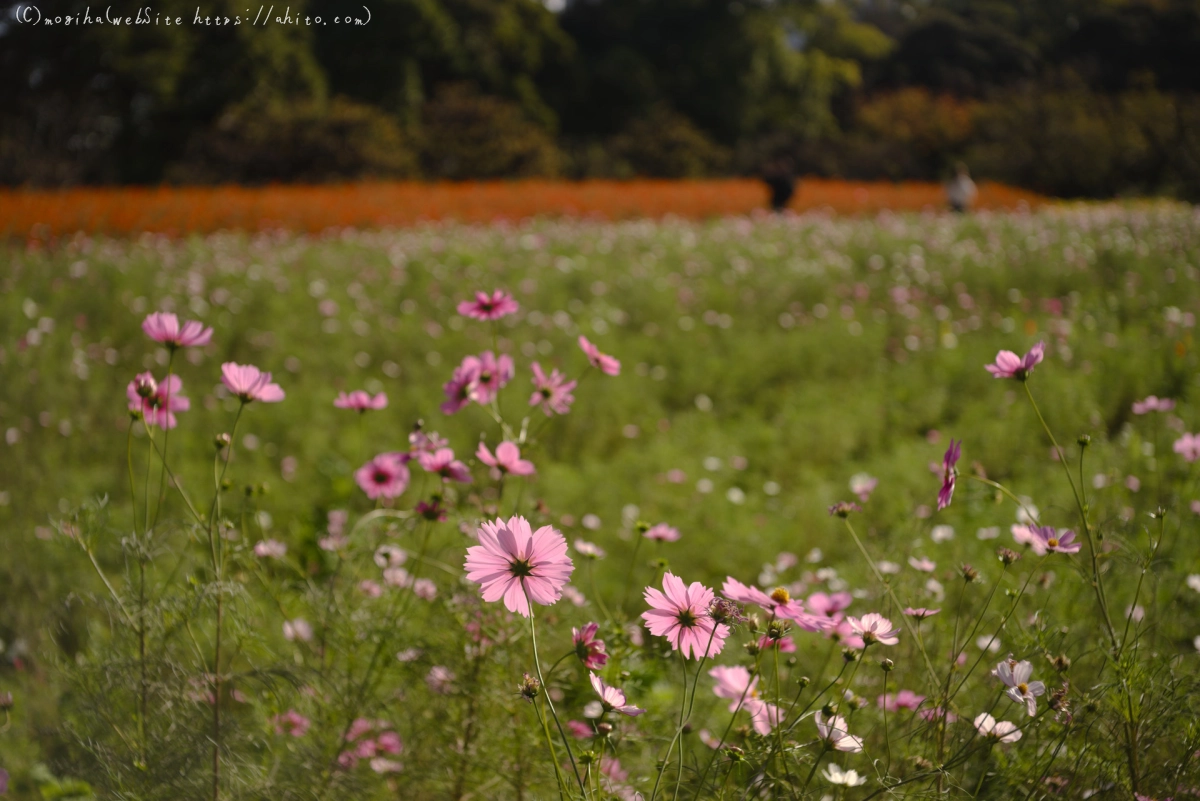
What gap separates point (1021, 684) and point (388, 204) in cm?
1072

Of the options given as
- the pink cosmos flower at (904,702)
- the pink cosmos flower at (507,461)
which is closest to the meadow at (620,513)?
the pink cosmos flower at (904,702)

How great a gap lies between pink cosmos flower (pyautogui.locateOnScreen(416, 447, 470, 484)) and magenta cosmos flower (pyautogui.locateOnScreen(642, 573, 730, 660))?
44cm

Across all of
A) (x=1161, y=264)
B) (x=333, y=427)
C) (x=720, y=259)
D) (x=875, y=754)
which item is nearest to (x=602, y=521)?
(x=333, y=427)

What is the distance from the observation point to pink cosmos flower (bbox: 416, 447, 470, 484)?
1099 millimetres

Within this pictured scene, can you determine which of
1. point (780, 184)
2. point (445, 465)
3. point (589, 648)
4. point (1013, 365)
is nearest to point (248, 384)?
point (445, 465)

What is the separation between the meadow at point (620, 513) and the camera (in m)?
0.96

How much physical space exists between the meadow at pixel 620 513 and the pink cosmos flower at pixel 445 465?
11 mm

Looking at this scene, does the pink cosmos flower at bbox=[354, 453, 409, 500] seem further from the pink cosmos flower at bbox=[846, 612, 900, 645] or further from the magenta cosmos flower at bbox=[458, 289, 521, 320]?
the pink cosmos flower at bbox=[846, 612, 900, 645]

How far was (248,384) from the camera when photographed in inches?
38.7

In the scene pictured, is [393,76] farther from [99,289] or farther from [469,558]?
[469,558]

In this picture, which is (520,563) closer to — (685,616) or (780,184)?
(685,616)

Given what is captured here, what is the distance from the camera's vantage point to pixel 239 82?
16609 mm

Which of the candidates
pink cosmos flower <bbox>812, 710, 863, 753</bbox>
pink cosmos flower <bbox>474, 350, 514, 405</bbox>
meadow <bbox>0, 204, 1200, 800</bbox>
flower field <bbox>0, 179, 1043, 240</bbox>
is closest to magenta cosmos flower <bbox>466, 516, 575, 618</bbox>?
meadow <bbox>0, 204, 1200, 800</bbox>

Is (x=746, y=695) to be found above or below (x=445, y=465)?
below
